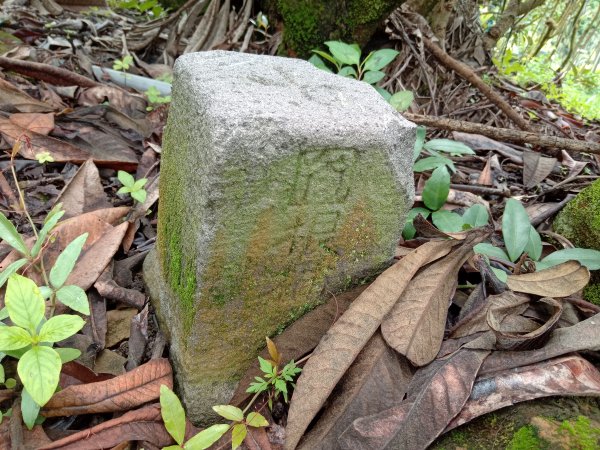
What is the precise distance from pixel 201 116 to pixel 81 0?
141 inches

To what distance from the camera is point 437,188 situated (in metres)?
1.93

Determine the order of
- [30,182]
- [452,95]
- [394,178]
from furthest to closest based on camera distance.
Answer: [452,95] < [30,182] < [394,178]

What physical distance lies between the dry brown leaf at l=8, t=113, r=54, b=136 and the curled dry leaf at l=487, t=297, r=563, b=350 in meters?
1.90

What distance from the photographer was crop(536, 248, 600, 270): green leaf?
5.18ft

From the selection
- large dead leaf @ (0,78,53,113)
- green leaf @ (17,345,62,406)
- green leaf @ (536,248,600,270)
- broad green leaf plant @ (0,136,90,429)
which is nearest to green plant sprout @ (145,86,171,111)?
large dead leaf @ (0,78,53,113)

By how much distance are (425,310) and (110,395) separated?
2.88 ft

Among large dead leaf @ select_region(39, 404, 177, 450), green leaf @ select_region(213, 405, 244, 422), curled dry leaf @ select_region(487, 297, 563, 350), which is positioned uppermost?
curled dry leaf @ select_region(487, 297, 563, 350)

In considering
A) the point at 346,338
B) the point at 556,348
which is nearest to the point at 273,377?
the point at 346,338

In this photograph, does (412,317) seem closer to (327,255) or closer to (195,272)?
(327,255)

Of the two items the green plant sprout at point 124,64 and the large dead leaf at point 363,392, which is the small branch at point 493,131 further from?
the green plant sprout at point 124,64

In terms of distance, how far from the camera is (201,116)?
119 centimetres

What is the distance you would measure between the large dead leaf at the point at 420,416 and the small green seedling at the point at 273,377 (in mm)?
241

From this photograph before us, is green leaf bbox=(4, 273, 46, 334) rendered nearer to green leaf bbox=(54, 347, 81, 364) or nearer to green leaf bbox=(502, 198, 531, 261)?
green leaf bbox=(54, 347, 81, 364)

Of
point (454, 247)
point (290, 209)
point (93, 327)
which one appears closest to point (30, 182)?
point (93, 327)
